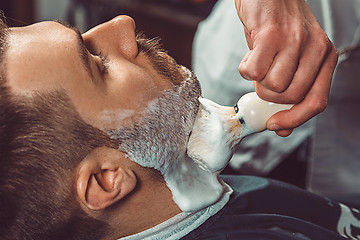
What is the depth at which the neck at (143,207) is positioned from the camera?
0.99m

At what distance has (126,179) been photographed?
94 centimetres

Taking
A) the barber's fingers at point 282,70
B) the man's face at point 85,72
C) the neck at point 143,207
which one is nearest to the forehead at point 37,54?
the man's face at point 85,72

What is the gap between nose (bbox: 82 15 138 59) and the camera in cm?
103

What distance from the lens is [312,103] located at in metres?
0.91

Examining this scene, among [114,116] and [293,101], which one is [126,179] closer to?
[114,116]

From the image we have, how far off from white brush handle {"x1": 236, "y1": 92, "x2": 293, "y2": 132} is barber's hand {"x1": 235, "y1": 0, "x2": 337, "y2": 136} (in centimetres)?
1

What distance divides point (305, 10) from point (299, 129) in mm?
831

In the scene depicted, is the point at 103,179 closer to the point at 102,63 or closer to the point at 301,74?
the point at 102,63

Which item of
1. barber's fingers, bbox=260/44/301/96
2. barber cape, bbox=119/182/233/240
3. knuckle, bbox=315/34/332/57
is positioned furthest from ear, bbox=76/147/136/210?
knuckle, bbox=315/34/332/57

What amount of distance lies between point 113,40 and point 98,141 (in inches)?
10.6

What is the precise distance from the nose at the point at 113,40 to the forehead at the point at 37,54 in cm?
10

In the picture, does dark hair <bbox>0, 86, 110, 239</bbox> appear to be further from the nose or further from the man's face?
the nose

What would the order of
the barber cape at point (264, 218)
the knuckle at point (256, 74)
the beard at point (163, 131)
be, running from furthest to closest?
the barber cape at point (264, 218) < the beard at point (163, 131) < the knuckle at point (256, 74)

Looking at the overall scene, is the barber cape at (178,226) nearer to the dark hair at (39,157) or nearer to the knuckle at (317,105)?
the dark hair at (39,157)
